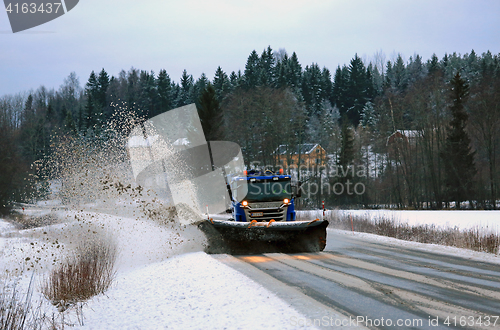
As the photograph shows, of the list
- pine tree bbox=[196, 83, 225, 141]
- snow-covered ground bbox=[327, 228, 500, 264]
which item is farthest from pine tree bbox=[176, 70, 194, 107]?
snow-covered ground bbox=[327, 228, 500, 264]

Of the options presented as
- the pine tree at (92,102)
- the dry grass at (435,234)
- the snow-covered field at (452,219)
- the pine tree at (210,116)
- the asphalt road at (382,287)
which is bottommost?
the snow-covered field at (452,219)

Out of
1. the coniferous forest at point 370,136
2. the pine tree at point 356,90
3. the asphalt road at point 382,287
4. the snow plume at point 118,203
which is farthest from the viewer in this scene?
the pine tree at point 356,90

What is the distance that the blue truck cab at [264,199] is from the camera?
13695 mm

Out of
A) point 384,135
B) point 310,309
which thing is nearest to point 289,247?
point 310,309

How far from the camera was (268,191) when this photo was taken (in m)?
14.0

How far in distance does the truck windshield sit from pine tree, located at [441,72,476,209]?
35249mm

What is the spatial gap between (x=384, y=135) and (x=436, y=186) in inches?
392

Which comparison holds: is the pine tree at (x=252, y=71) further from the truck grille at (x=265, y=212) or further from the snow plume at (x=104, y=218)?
the truck grille at (x=265, y=212)

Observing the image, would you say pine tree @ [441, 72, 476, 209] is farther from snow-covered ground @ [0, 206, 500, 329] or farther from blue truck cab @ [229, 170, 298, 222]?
blue truck cab @ [229, 170, 298, 222]

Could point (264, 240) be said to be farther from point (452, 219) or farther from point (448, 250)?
point (452, 219)

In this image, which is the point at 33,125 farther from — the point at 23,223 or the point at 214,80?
the point at 23,223

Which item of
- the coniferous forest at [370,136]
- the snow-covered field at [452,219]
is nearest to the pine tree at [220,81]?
the coniferous forest at [370,136]

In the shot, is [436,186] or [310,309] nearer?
[310,309]

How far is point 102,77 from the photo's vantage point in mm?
92562
